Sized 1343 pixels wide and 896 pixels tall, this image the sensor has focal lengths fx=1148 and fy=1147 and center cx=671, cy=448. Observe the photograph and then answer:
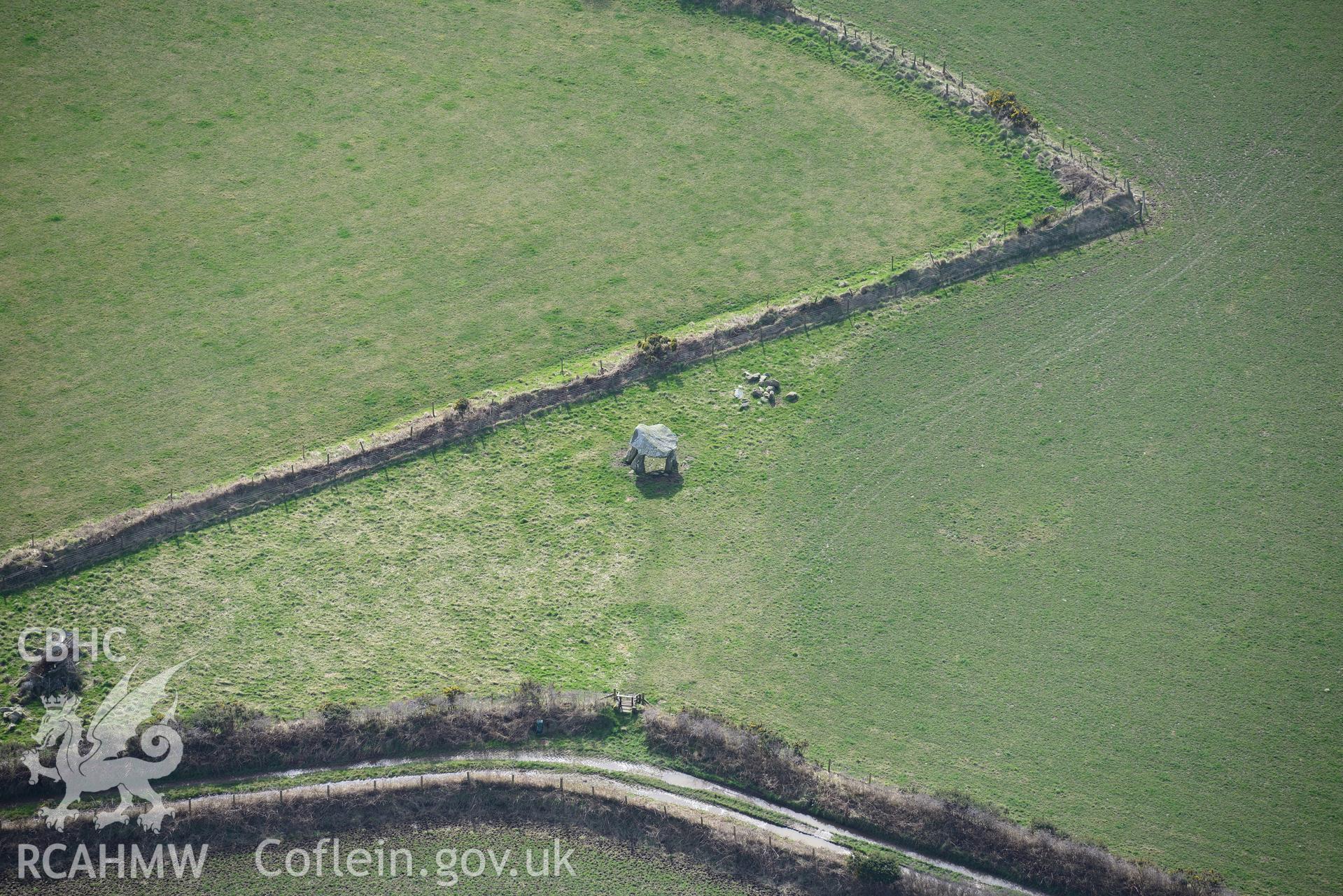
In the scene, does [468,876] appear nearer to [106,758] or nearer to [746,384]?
[106,758]

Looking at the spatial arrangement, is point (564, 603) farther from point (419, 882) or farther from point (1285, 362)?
point (1285, 362)

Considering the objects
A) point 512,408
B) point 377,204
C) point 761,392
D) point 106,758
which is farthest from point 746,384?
point 106,758

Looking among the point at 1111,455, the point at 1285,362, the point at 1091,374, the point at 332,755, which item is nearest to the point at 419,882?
the point at 332,755

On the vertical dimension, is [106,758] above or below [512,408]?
below

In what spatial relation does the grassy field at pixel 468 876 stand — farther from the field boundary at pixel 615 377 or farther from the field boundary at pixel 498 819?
the field boundary at pixel 615 377

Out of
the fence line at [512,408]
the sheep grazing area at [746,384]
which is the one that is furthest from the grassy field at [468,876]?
the fence line at [512,408]

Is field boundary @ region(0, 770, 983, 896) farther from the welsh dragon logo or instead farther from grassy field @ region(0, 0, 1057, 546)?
grassy field @ region(0, 0, 1057, 546)
